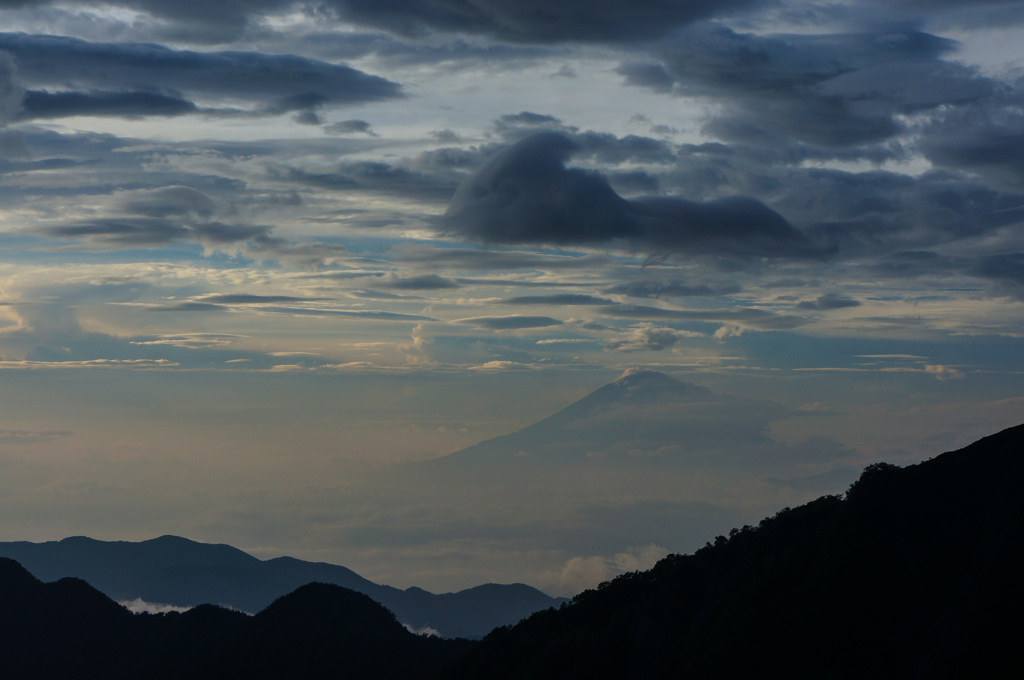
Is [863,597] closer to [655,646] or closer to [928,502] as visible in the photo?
[928,502]

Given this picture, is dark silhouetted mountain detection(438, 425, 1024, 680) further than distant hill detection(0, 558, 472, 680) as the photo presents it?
No

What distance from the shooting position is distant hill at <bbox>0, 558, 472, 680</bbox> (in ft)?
463

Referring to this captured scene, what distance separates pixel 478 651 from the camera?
11394 centimetres

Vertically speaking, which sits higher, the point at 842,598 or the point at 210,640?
the point at 842,598

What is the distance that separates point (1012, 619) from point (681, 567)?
1696 inches

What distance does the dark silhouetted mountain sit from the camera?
232 ft

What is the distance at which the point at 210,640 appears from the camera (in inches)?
6206

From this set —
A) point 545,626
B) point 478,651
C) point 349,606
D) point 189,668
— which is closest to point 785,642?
point 545,626

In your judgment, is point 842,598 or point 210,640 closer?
point 842,598

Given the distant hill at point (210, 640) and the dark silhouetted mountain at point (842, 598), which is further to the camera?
the distant hill at point (210, 640)

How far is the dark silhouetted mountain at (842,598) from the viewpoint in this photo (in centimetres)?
7081

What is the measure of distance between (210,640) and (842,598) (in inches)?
4992

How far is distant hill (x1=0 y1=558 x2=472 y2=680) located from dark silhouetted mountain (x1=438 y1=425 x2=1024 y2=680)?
123 ft

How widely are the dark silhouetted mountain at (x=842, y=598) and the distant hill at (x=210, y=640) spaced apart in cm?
3745
